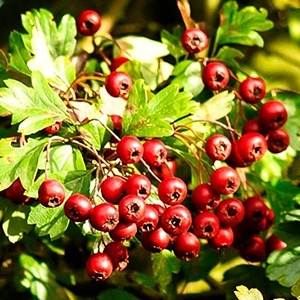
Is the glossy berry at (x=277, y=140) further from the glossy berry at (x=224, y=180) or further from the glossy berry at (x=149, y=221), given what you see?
the glossy berry at (x=149, y=221)

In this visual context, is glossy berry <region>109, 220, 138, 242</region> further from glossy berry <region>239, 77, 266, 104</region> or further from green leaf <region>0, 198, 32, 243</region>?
glossy berry <region>239, 77, 266, 104</region>

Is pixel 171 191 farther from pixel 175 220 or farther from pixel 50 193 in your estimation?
pixel 50 193

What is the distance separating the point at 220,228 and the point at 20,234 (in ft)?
0.88

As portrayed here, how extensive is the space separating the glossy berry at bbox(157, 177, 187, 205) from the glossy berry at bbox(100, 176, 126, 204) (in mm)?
53

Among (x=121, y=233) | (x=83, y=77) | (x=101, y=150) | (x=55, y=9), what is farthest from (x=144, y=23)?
(x=121, y=233)

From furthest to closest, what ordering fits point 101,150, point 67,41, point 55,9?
point 55,9 < point 67,41 < point 101,150

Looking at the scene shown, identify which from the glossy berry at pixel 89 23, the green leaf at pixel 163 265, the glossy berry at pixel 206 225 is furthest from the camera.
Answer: the glossy berry at pixel 89 23

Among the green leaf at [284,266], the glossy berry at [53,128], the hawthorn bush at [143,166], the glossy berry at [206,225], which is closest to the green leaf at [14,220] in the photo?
the hawthorn bush at [143,166]

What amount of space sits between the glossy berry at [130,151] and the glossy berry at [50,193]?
83mm

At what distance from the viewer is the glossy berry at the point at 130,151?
106 centimetres

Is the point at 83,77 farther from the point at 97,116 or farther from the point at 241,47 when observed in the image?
the point at 241,47

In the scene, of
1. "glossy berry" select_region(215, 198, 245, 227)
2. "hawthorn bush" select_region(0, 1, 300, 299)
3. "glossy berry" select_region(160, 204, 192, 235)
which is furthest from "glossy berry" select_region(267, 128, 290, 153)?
"glossy berry" select_region(160, 204, 192, 235)

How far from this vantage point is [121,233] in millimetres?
1050

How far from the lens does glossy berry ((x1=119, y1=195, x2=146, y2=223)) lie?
1.03m
